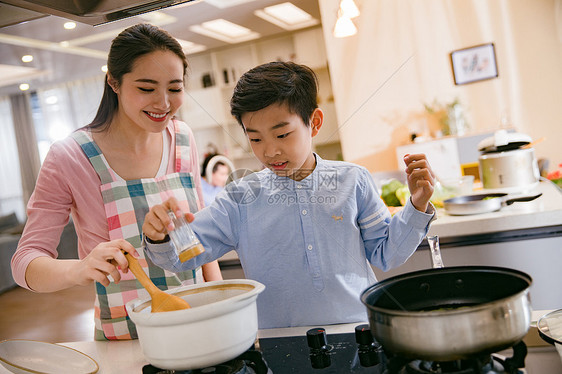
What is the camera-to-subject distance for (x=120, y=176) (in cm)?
104

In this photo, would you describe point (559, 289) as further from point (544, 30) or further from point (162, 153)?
point (544, 30)

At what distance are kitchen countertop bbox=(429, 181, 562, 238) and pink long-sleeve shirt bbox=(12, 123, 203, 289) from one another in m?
1.07

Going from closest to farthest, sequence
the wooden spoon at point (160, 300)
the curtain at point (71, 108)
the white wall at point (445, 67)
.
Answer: the wooden spoon at point (160, 300) → the curtain at point (71, 108) → the white wall at point (445, 67)

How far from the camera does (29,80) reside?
49.4 inches

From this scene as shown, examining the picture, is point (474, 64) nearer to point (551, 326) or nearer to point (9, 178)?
point (9, 178)

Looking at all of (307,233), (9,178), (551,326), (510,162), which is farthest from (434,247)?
(9,178)

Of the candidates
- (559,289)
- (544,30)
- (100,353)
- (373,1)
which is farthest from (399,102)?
(100,353)

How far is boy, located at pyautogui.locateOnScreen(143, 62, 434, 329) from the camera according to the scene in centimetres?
99

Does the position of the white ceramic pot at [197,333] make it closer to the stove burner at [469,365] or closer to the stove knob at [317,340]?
the stove knob at [317,340]

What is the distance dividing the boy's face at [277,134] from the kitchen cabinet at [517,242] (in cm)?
88

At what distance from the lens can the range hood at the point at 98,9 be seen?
2.93 ft

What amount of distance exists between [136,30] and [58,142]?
287 millimetres

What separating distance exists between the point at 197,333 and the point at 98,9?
629mm

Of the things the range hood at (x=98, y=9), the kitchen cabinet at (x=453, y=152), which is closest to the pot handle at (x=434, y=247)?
the range hood at (x=98, y=9)
